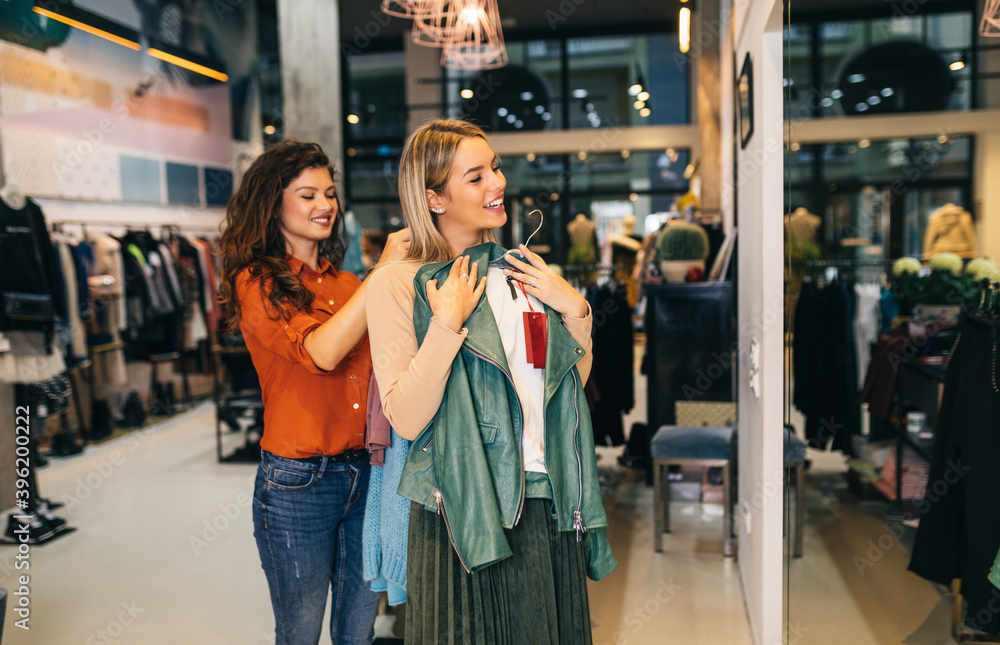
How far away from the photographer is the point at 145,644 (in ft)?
9.13

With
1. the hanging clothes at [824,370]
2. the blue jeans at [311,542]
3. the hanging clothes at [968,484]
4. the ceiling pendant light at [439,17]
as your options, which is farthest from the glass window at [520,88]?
the blue jeans at [311,542]

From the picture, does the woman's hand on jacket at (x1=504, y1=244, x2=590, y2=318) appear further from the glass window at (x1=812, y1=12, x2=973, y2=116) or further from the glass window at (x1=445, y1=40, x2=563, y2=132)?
the glass window at (x1=445, y1=40, x2=563, y2=132)

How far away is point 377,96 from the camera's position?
39.3 ft

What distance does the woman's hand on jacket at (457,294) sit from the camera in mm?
1319

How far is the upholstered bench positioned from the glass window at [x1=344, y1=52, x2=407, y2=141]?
9565 millimetres

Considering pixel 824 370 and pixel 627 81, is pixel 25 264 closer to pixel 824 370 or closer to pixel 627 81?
pixel 824 370

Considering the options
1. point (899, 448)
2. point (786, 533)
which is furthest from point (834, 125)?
point (786, 533)

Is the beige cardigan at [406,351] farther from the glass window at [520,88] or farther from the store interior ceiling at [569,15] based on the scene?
the glass window at [520,88]

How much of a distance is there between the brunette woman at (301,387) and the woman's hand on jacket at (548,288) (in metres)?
0.36

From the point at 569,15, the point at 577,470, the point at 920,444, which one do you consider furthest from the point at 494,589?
the point at 569,15

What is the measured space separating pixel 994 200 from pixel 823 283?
1.17m

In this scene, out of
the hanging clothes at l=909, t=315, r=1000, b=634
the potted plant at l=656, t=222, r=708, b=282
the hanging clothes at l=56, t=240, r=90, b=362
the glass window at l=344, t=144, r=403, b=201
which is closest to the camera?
the hanging clothes at l=909, t=315, r=1000, b=634

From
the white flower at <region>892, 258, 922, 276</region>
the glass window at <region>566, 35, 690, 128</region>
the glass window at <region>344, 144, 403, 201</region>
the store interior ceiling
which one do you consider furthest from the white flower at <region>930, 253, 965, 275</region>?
the glass window at <region>344, 144, 403, 201</region>

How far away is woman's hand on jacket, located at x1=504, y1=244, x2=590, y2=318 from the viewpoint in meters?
1.42
